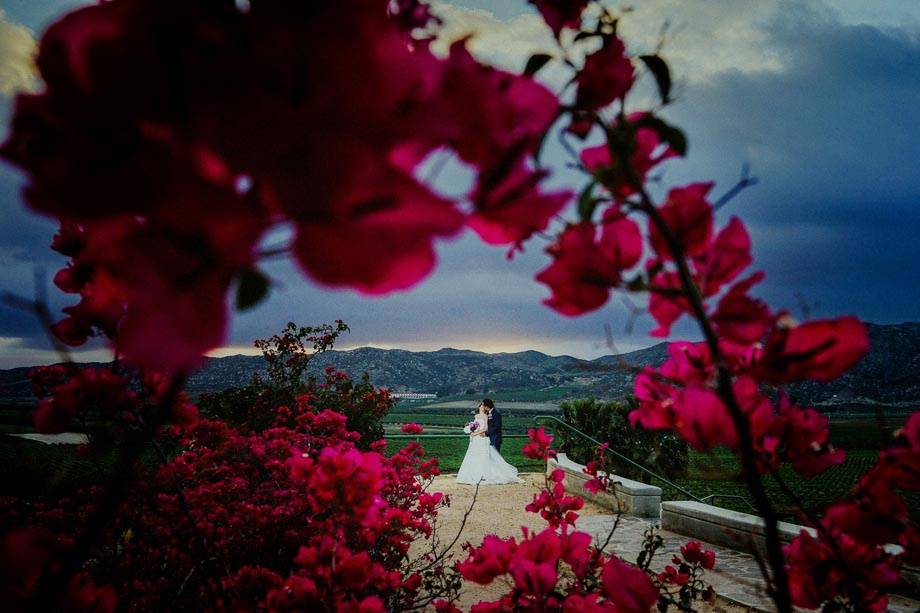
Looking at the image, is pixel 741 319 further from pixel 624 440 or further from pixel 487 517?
pixel 624 440

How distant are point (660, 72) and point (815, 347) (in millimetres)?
503

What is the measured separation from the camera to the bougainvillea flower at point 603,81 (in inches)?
28.2

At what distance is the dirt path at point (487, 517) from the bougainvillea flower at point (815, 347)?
4530 millimetres

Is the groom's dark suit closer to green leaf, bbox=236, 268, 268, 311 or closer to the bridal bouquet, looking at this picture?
the bridal bouquet

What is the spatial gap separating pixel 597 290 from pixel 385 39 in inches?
17.2

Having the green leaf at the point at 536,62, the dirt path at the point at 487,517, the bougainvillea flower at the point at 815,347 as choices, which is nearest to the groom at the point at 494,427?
the dirt path at the point at 487,517

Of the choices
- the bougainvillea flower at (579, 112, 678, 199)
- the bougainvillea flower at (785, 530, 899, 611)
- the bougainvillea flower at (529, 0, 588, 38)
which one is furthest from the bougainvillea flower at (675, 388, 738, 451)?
the bougainvillea flower at (529, 0, 588, 38)

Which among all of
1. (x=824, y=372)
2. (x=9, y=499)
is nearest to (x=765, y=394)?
(x=824, y=372)

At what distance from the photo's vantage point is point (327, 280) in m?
0.29

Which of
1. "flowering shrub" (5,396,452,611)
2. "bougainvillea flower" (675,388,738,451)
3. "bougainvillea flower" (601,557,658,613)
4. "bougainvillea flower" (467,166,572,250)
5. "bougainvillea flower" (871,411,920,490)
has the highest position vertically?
"bougainvillea flower" (467,166,572,250)

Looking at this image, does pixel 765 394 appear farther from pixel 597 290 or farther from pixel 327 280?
pixel 327 280

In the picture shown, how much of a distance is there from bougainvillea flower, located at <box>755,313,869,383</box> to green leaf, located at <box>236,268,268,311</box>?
575mm

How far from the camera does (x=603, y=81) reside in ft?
2.36

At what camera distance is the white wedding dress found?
11516 mm
